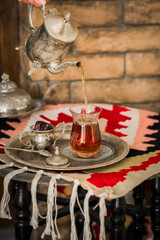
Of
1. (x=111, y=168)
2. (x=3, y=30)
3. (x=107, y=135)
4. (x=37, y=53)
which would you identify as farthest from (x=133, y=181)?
(x=3, y=30)

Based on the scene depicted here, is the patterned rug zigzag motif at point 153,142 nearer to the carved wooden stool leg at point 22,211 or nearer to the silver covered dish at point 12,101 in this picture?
the carved wooden stool leg at point 22,211

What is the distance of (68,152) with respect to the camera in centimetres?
117

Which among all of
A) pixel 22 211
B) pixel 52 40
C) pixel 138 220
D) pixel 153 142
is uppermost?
pixel 52 40

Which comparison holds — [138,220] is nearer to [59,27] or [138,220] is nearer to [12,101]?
[12,101]

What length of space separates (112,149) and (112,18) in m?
0.88

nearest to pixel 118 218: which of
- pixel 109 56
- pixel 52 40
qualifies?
pixel 52 40

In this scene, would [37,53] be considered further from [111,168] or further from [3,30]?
[3,30]

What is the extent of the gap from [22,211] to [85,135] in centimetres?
29

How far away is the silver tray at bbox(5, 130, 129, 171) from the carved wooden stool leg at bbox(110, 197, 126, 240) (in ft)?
0.38

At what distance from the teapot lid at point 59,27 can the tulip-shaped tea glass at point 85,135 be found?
0.24m

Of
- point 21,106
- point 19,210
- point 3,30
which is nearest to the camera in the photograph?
point 19,210

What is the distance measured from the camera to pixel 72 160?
1118 mm

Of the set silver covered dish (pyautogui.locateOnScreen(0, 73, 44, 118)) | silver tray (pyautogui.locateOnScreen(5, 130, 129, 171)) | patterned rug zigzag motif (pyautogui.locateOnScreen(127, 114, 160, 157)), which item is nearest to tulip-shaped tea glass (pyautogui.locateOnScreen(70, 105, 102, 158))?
silver tray (pyautogui.locateOnScreen(5, 130, 129, 171))

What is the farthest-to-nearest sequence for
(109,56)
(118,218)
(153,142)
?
1. (109,56)
2. (153,142)
3. (118,218)
